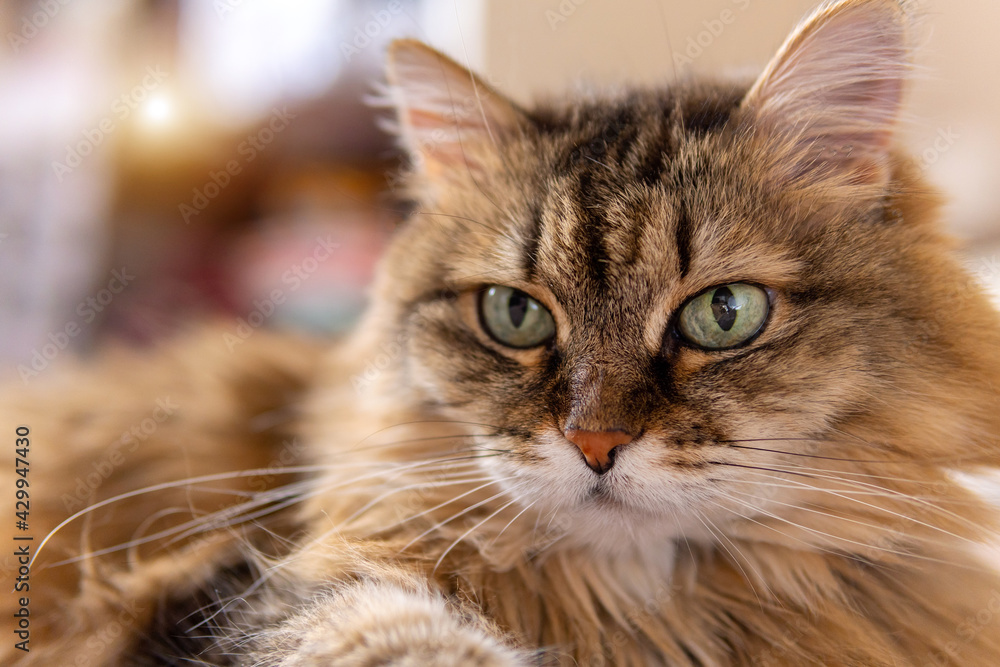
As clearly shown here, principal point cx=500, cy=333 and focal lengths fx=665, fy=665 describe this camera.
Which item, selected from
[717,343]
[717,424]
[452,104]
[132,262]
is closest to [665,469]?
[717,424]

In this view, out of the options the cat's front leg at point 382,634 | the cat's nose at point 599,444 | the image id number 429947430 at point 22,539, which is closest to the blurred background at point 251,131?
the image id number 429947430 at point 22,539
